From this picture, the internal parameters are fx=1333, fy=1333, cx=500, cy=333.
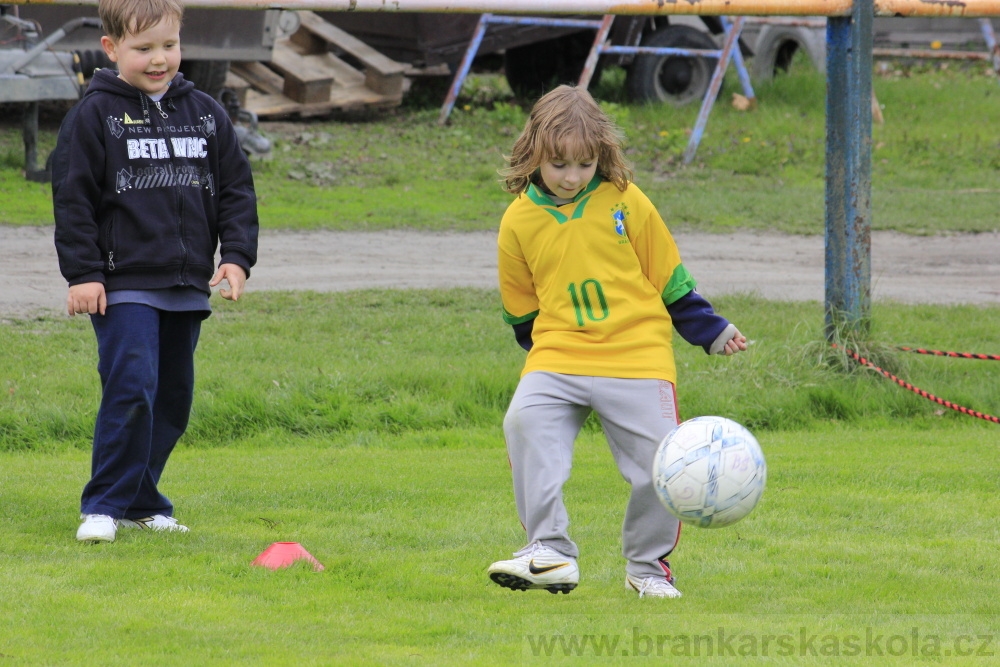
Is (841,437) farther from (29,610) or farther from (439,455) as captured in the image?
(29,610)

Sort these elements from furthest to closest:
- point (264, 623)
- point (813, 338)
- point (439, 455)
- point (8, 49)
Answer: point (8, 49), point (813, 338), point (439, 455), point (264, 623)

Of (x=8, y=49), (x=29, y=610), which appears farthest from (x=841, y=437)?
(x=8, y=49)

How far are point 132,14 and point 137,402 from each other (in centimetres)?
126

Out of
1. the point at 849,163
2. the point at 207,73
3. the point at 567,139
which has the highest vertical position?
the point at 567,139

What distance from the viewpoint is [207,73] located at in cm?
1314

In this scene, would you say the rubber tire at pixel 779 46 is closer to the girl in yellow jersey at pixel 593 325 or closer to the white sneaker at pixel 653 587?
the girl in yellow jersey at pixel 593 325

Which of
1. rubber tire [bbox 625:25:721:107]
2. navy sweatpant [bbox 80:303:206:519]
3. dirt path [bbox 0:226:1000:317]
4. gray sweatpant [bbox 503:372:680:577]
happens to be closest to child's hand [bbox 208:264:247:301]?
navy sweatpant [bbox 80:303:206:519]

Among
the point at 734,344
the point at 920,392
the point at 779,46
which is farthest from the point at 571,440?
the point at 779,46

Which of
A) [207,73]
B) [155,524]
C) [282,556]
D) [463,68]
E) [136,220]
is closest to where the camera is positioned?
[282,556]

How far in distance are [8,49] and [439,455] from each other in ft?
22.6

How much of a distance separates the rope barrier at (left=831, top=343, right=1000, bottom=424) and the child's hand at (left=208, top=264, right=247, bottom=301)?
12.6 feet

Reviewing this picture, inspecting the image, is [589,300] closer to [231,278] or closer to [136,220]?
[231,278]

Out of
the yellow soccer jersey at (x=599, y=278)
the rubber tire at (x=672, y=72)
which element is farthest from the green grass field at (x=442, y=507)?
the rubber tire at (x=672, y=72)

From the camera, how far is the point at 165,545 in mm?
4434
